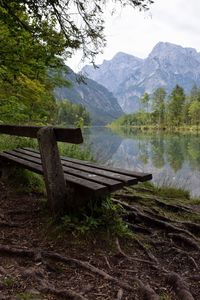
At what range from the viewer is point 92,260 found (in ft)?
10.9

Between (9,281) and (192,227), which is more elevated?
(9,281)

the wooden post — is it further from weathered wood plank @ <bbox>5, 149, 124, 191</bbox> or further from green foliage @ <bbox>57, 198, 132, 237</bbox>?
weathered wood plank @ <bbox>5, 149, 124, 191</bbox>

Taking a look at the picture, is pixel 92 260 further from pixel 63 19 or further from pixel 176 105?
pixel 176 105

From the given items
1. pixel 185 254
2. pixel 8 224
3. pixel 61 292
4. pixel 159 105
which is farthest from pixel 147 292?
pixel 159 105

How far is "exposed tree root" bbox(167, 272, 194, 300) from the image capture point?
2.72 m

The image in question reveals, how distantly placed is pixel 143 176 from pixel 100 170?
743mm

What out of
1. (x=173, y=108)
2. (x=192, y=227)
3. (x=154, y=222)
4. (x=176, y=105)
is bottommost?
(x=192, y=227)

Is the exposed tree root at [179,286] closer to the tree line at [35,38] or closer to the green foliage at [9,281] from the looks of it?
the green foliage at [9,281]

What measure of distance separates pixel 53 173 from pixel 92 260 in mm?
1161

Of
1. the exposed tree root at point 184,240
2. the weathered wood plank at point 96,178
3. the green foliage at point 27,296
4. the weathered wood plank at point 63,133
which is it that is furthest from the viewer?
the exposed tree root at point 184,240

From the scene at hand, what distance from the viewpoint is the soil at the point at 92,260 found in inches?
107

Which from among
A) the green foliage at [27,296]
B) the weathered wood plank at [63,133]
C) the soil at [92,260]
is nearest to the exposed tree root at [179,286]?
the soil at [92,260]

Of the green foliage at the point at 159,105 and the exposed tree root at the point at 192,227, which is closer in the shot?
the exposed tree root at the point at 192,227

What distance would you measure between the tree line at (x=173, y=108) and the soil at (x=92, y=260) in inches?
3555
